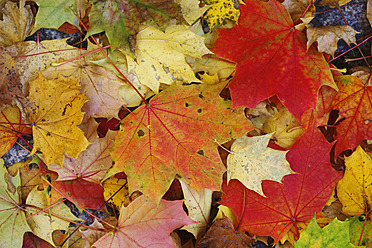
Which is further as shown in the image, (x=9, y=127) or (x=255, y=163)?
(x=9, y=127)

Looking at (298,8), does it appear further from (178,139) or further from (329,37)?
(178,139)

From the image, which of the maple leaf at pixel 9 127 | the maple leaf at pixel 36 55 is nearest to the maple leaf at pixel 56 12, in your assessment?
the maple leaf at pixel 36 55

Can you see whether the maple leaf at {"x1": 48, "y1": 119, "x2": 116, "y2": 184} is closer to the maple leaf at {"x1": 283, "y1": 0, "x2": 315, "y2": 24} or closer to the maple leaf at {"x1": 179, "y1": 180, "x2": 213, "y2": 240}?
the maple leaf at {"x1": 179, "y1": 180, "x2": 213, "y2": 240}

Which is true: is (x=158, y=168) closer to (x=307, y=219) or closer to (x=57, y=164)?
(x=57, y=164)

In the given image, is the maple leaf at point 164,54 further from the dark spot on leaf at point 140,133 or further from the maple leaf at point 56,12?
the maple leaf at point 56,12

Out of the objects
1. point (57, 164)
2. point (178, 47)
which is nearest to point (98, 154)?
point (57, 164)

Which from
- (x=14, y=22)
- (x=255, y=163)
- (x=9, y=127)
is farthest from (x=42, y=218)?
(x=255, y=163)
